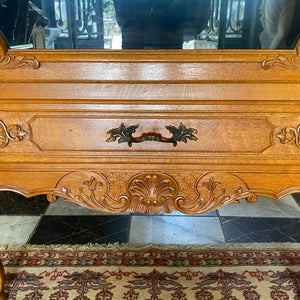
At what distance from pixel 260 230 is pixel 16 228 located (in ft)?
2.82

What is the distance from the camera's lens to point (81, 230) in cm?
119

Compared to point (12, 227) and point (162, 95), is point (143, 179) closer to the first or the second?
point (162, 95)

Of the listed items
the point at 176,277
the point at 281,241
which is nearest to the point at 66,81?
the point at 176,277

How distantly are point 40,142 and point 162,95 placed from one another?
0.83 feet

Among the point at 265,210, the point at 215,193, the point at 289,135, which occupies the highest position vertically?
the point at 289,135

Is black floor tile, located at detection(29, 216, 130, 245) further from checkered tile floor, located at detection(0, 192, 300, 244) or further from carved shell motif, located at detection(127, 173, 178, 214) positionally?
carved shell motif, located at detection(127, 173, 178, 214)

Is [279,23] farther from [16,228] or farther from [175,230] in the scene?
[16,228]

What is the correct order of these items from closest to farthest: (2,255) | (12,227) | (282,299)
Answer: (282,299) < (2,255) < (12,227)

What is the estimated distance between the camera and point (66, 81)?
0.60m

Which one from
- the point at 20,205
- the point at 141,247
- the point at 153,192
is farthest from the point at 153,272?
the point at 20,205

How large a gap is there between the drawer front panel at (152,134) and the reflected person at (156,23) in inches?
5.3

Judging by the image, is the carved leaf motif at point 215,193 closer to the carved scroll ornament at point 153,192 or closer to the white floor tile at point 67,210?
the carved scroll ornament at point 153,192

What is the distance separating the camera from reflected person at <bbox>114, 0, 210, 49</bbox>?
1.91 feet

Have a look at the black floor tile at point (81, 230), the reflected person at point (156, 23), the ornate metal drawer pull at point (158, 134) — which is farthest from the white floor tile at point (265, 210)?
the reflected person at point (156, 23)
